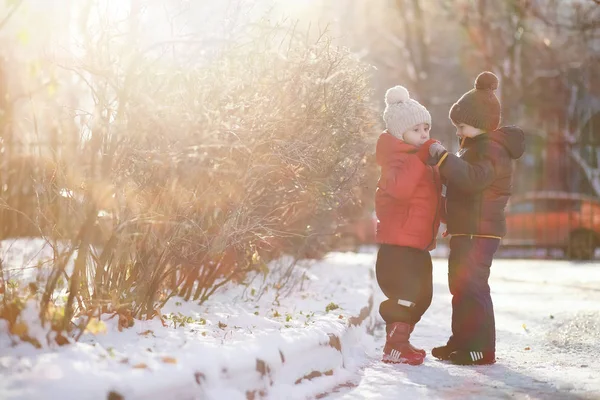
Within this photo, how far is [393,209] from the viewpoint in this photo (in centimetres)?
530

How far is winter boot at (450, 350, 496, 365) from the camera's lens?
5.25 metres

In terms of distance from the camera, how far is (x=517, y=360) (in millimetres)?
5555

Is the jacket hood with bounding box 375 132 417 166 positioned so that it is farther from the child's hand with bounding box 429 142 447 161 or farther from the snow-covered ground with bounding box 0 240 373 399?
the snow-covered ground with bounding box 0 240 373 399

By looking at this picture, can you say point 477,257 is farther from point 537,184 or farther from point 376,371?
point 537,184

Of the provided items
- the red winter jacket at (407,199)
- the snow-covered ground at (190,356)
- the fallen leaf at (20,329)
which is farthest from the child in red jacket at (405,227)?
the fallen leaf at (20,329)

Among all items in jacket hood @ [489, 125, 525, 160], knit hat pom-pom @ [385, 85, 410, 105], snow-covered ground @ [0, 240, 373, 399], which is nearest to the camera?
snow-covered ground @ [0, 240, 373, 399]

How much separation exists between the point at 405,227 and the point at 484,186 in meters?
0.59

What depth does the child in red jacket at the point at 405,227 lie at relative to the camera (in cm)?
522

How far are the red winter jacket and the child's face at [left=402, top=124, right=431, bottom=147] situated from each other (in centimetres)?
11

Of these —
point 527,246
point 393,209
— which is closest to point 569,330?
point 393,209

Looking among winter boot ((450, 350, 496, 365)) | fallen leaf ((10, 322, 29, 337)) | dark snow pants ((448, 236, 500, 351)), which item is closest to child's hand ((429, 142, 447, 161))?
dark snow pants ((448, 236, 500, 351))

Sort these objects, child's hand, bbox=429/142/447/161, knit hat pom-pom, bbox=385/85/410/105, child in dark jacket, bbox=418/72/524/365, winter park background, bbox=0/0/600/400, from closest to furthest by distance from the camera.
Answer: winter park background, bbox=0/0/600/400
child's hand, bbox=429/142/447/161
child in dark jacket, bbox=418/72/524/365
knit hat pom-pom, bbox=385/85/410/105

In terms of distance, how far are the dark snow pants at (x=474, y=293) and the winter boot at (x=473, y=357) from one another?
0.03m

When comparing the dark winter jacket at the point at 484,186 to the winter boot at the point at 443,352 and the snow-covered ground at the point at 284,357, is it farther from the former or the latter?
the snow-covered ground at the point at 284,357
